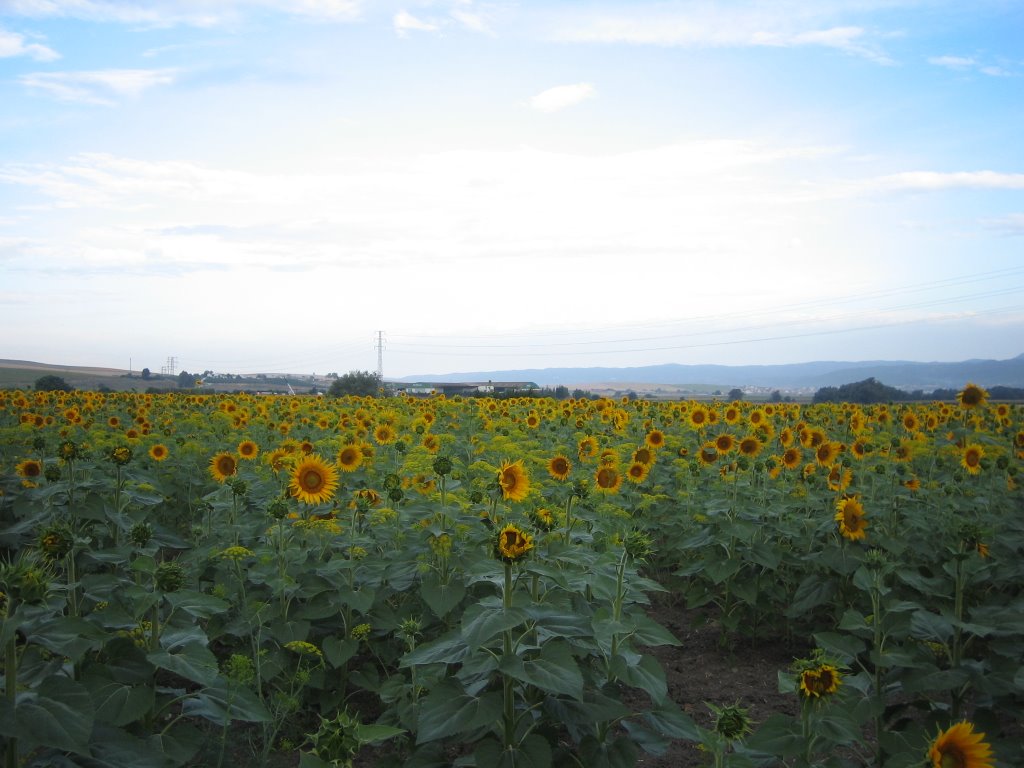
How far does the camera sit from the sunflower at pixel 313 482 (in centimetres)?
512

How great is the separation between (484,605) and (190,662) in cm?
114

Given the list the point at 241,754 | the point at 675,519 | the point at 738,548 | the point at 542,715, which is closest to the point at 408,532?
the point at 241,754

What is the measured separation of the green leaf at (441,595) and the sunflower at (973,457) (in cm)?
555

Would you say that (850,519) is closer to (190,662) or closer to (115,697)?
(190,662)

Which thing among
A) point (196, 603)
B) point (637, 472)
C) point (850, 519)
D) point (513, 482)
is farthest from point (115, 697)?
point (637, 472)

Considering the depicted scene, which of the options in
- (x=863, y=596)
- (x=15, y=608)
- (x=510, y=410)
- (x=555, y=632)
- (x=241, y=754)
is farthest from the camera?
(x=510, y=410)

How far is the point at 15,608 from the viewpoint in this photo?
7.38 feet

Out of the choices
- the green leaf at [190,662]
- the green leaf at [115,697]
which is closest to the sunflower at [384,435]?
the green leaf at [190,662]

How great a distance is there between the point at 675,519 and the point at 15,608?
580cm

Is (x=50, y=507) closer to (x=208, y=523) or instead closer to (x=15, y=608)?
(x=208, y=523)

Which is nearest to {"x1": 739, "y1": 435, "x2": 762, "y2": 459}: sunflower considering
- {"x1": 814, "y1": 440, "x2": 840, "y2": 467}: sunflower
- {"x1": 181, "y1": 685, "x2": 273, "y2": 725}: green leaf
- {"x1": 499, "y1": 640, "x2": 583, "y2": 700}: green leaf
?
{"x1": 814, "y1": 440, "x2": 840, "y2": 467}: sunflower

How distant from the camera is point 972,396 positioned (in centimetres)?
771

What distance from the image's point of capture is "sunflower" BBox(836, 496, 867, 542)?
5074 mm

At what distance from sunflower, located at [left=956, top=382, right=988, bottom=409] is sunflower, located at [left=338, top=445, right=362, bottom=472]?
20.4 feet
